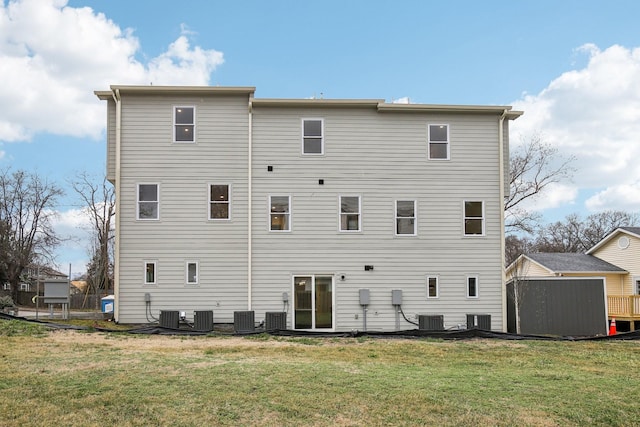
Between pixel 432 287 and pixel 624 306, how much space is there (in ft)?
36.2

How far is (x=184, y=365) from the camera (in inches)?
324

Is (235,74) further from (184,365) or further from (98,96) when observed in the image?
(184,365)

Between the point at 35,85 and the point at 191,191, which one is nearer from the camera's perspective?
the point at 191,191

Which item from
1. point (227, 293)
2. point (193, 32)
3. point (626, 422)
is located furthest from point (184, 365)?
point (193, 32)

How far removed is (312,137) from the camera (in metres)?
16.0

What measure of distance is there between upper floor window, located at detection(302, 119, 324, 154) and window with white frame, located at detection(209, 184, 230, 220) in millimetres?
2736

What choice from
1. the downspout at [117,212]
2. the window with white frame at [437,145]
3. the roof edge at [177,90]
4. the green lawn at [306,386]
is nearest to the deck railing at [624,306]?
the window with white frame at [437,145]

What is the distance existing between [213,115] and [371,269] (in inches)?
265

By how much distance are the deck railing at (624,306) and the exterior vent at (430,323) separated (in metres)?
10.9

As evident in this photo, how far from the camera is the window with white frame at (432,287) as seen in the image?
15797 millimetres

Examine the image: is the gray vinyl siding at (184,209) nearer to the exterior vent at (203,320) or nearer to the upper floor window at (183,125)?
the upper floor window at (183,125)

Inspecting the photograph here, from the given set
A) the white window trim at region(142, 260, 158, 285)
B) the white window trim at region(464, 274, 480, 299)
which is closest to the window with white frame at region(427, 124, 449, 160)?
the white window trim at region(464, 274, 480, 299)

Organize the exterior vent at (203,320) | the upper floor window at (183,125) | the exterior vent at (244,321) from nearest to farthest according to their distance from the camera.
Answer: the exterior vent at (244,321)
the exterior vent at (203,320)
the upper floor window at (183,125)

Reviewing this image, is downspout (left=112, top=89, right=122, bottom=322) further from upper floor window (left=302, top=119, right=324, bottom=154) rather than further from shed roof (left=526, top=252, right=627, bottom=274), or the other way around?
shed roof (left=526, top=252, right=627, bottom=274)
